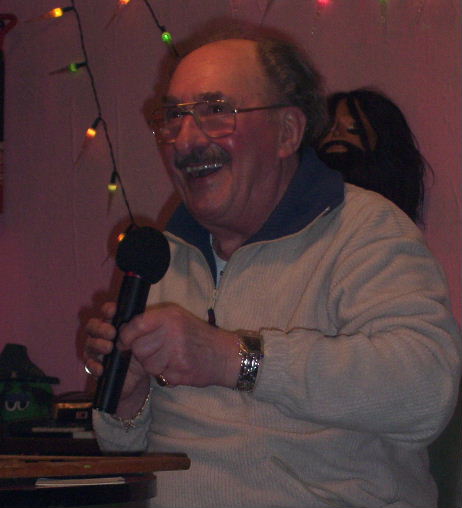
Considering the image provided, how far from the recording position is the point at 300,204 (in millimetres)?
1423

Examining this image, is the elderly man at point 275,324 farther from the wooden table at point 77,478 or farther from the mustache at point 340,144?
the mustache at point 340,144

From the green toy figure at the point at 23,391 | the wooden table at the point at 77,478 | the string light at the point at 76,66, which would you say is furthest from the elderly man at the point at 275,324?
the string light at the point at 76,66

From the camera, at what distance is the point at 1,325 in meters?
2.54

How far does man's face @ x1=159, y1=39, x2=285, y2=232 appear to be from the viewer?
1.44 metres

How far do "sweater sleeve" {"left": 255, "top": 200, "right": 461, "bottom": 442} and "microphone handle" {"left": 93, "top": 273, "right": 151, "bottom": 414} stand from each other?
0.20 m

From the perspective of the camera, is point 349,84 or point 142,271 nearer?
point 142,271

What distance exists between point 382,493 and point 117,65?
Answer: 6.13 ft

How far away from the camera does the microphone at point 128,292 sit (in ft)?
3.36

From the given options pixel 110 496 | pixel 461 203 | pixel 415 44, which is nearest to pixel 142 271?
pixel 110 496

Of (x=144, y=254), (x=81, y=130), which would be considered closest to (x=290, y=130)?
(x=144, y=254)

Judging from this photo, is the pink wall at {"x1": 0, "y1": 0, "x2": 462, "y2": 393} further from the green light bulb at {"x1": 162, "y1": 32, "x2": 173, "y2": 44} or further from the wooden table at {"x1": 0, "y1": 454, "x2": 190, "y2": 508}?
the wooden table at {"x1": 0, "y1": 454, "x2": 190, "y2": 508}

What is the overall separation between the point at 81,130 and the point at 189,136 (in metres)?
1.25

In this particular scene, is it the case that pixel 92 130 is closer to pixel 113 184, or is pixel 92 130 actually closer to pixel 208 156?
pixel 113 184

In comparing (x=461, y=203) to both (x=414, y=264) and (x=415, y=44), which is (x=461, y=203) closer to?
(x=415, y=44)
